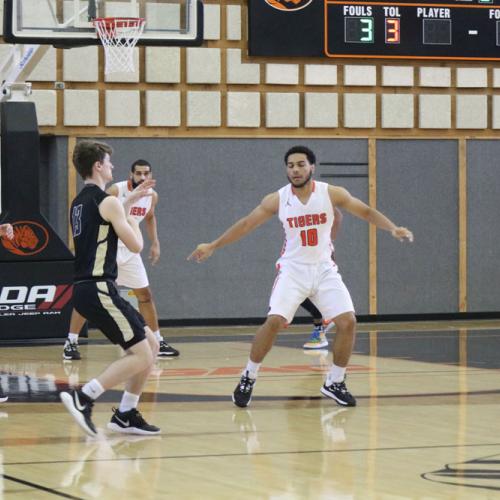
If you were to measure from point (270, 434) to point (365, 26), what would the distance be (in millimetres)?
10795

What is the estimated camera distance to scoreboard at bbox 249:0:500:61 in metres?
17.6

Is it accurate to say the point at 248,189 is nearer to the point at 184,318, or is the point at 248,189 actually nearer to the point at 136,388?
the point at 184,318

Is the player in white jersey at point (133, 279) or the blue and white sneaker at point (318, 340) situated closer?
the player in white jersey at point (133, 279)

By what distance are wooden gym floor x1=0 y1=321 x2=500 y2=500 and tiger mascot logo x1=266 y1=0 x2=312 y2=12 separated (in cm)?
609

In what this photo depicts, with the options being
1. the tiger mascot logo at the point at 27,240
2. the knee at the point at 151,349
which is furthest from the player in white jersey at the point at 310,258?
the tiger mascot logo at the point at 27,240

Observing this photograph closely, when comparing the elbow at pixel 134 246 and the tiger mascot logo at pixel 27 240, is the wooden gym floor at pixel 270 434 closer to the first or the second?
the elbow at pixel 134 246

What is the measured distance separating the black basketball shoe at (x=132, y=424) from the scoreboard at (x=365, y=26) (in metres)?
10.6

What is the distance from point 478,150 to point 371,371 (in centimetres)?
798

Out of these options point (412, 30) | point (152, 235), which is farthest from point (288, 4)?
point (152, 235)

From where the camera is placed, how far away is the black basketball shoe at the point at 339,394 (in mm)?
9133

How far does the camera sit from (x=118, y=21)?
1310 centimetres

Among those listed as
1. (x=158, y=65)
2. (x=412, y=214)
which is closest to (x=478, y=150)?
(x=412, y=214)

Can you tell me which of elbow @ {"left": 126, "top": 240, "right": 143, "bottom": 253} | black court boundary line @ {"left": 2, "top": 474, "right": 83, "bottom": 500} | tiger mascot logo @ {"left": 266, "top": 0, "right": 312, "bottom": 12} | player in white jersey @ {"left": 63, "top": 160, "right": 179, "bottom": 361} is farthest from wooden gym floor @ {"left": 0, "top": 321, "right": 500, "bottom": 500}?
tiger mascot logo @ {"left": 266, "top": 0, "right": 312, "bottom": 12}

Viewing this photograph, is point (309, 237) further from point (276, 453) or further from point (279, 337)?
point (279, 337)
